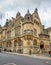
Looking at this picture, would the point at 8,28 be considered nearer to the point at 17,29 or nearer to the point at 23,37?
the point at 17,29

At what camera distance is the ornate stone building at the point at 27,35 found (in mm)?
58031

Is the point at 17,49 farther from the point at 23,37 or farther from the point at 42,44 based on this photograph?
the point at 42,44

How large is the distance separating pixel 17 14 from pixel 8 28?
1045cm

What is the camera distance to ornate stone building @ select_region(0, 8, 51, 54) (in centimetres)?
5803

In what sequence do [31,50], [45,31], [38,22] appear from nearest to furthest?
[31,50] < [38,22] < [45,31]

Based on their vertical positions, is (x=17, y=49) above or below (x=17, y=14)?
below

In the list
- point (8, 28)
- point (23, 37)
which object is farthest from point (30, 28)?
point (8, 28)

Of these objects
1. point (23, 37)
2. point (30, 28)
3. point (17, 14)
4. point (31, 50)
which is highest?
point (17, 14)

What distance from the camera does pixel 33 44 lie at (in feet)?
198

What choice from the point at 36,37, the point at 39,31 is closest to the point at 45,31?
the point at 39,31

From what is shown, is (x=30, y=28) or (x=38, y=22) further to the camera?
(x=38, y=22)

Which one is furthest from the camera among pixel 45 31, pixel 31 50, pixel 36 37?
pixel 45 31

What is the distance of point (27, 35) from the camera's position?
188 feet

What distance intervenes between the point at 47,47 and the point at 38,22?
40.0 feet
